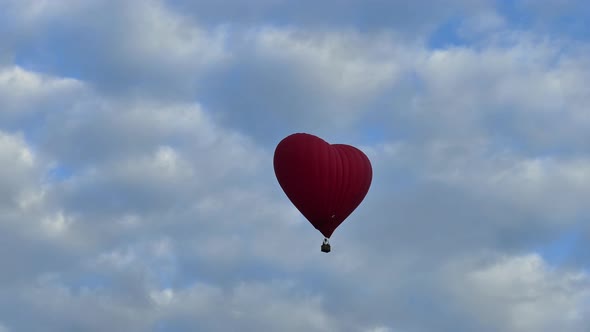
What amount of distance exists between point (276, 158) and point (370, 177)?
6.53 metres

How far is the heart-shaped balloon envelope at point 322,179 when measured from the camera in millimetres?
92938

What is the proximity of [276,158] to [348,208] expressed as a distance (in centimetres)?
605

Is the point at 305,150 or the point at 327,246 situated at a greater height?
the point at 305,150

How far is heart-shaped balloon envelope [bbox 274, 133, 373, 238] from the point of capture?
9294 cm

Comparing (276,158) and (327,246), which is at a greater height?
(276,158)

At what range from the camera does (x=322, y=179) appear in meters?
92.8

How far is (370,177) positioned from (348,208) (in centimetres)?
323

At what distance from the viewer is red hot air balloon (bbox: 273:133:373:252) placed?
92.9m

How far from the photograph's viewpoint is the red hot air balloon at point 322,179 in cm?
9294

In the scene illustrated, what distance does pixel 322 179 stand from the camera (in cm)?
9275

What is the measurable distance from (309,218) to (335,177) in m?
3.36

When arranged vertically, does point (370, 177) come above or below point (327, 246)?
above

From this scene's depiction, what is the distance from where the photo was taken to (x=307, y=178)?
305ft

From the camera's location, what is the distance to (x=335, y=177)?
305 ft
